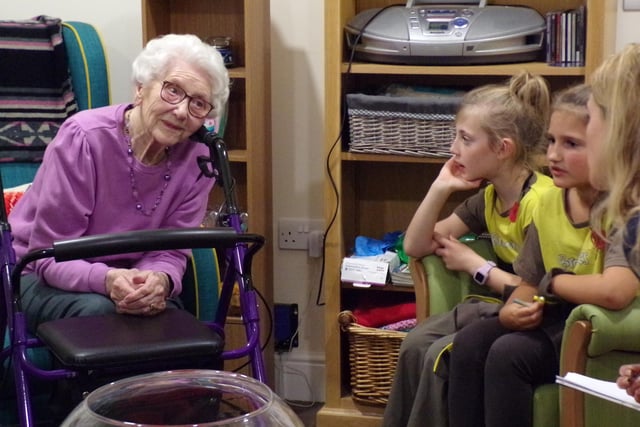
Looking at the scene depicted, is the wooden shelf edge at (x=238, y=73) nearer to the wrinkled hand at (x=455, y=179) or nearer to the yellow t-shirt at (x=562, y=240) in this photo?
the wrinkled hand at (x=455, y=179)

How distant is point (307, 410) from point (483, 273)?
37.4 inches

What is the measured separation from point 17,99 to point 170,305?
2.83 feet

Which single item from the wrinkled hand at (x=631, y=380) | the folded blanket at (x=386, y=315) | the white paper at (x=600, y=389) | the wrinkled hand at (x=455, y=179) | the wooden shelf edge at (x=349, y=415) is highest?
the wrinkled hand at (x=455, y=179)

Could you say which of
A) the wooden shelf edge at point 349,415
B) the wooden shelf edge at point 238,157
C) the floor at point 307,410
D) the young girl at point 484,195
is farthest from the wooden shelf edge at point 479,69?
the floor at point 307,410

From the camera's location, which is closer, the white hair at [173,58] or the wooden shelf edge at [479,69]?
the white hair at [173,58]

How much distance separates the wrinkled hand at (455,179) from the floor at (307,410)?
90cm

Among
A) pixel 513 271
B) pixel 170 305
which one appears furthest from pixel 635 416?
pixel 170 305

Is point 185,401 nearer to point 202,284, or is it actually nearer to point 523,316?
point 523,316

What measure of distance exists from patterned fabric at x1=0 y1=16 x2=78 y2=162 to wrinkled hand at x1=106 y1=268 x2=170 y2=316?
0.73 metres

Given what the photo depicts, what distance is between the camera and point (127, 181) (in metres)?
2.12

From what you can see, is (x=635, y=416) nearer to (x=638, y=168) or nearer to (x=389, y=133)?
(x=638, y=168)

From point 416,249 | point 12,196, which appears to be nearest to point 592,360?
point 416,249

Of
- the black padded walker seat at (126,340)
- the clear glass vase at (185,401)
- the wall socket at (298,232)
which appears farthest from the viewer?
the wall socket at (298,232)

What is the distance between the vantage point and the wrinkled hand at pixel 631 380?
5.03 feet
